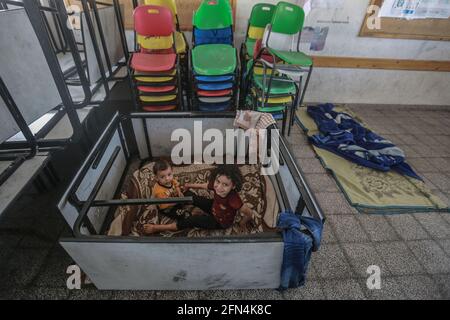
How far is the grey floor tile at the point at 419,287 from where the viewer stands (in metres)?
1.45

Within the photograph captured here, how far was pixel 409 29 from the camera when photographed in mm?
3035

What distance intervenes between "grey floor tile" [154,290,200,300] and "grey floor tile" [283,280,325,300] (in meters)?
0.54

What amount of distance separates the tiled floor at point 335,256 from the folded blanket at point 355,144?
359 millimetres

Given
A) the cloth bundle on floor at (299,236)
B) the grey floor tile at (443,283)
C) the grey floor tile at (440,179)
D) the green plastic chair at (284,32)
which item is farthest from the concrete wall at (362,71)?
the cloth bundle on floor at (299,236)

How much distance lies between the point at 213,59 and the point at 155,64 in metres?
0.56

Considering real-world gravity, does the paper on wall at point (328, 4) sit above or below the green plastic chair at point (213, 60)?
Answer: above

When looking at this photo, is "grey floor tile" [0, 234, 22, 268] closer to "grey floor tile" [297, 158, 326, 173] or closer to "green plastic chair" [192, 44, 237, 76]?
"green plastic chair" [192, 44, 237, 76]

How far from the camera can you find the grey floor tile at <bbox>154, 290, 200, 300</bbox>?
1383 mm

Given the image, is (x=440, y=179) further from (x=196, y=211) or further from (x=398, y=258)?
(x=196, y=211)

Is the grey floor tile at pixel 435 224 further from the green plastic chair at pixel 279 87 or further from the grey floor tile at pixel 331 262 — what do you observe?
the green plastic chair at pixel 279 87

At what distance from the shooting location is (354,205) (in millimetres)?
1992

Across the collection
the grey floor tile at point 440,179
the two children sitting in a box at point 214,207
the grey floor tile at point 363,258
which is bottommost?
the grey floor tile at point 363,258

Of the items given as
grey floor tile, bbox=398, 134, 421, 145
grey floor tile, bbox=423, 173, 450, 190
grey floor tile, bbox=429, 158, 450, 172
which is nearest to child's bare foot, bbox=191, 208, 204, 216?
grey floor tile, bbox=423, 173, 450, 190

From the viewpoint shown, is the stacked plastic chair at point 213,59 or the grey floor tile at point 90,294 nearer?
the grey floor tile at point 90,294
